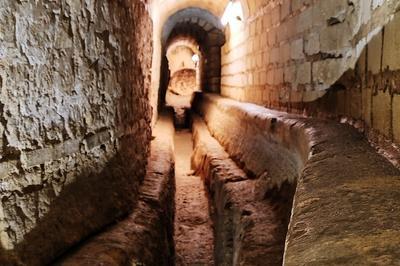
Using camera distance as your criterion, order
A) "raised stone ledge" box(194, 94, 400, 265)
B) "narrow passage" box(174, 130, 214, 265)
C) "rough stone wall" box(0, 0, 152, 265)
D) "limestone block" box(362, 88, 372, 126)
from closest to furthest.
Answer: "raised stone ledge" box(194, 94, 400, 265) < "rough stone wall" box(0, 0, 152, 265) < "limestone block" box(362, 88, 372, 126) < "narrow passage" box(174, 130, 214, 265)

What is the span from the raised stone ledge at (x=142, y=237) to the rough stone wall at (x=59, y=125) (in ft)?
0.27

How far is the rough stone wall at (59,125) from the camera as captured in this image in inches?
60.2

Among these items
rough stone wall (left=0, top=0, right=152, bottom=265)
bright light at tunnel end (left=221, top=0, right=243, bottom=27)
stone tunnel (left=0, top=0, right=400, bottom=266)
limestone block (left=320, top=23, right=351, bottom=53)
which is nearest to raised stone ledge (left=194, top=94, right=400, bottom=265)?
stone tunnel (left=0, top=0, right=400, bottom=266)

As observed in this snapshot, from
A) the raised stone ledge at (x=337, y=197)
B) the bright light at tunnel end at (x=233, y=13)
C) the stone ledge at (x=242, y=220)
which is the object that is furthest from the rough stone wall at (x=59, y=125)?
the bright light at tunnel end at (x=233, y=13)

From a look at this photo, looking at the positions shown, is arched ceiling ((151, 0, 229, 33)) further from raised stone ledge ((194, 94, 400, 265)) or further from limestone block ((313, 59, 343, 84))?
raised stone ledge ((194, 94, 400, 265))

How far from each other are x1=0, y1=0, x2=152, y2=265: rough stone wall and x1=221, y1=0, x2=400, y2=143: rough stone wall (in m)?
1.52

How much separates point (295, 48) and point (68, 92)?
2615 millimetres

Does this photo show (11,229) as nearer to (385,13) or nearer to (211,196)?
(385,13)

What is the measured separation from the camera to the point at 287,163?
3029mm

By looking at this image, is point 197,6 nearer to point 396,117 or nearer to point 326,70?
point 326,70

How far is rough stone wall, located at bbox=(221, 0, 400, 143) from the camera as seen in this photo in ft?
7.72

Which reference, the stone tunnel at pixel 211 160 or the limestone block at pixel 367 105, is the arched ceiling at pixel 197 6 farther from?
the limestone block at pixel 367 105

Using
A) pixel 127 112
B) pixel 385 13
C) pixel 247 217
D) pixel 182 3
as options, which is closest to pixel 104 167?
pixel 127 112

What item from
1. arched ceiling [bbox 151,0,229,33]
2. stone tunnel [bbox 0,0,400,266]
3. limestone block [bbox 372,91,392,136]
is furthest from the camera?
arched ceiling [bbox 151,0,229,33]
